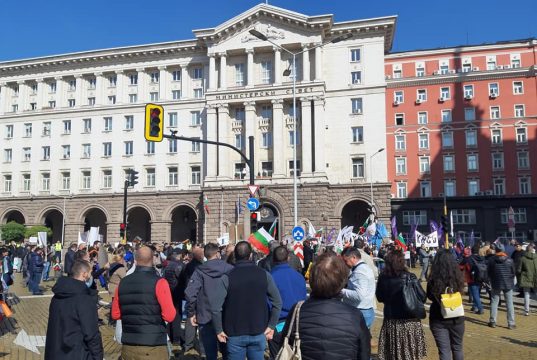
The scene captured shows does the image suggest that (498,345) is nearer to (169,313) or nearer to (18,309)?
(169,313)

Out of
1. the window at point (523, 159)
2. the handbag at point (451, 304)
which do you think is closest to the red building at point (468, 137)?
the window at point (523, 159)

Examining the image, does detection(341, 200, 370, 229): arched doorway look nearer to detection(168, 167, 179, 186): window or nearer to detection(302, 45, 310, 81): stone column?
detection(302, 45, 310, 81): stone column

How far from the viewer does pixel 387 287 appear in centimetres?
617

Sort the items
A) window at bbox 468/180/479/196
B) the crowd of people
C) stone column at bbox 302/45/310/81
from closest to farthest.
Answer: the crowd of people < stone column at bbox 302/45/310/81 < window at bbox 468/180/479/196

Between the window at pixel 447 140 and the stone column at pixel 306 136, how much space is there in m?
20.1

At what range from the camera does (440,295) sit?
6.12 meters

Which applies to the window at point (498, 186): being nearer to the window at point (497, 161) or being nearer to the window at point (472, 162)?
the window at point (497, 161)

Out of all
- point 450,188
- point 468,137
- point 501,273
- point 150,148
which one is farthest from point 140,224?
point 501,273

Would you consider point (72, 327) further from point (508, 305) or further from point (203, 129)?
point (203, 129)

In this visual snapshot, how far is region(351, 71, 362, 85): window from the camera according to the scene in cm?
4344

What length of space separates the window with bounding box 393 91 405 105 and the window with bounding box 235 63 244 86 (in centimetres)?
2041

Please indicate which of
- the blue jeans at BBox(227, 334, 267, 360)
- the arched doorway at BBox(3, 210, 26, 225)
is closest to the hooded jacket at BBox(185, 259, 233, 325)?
the blue jeans at BBox(227, 334, 267, 360)

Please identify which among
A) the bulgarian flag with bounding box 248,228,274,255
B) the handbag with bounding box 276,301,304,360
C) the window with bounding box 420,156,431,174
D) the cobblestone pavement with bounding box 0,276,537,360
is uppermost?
the window with bounding box 420,156,431,174

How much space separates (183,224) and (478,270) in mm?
38048
